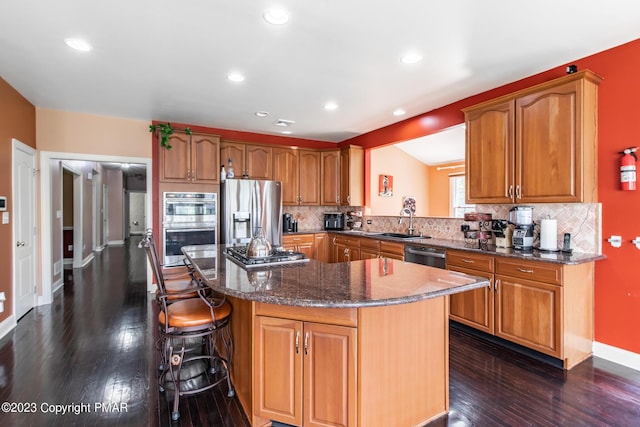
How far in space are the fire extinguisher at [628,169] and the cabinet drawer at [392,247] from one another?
2109mm

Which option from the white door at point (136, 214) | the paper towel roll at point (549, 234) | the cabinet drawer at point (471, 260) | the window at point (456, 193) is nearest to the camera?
the paper towel roll at point (549, 234)

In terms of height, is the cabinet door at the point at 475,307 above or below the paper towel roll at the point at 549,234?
below

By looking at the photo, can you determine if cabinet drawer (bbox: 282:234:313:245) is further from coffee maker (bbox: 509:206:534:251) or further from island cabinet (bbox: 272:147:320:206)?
Result: coffee maker (bbox: 509:206:534:251)

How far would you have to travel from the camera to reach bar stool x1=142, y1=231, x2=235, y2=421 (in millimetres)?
1984

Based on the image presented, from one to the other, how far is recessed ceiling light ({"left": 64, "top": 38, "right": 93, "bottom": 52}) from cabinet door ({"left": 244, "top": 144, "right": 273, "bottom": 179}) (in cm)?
279

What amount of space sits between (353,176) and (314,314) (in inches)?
164

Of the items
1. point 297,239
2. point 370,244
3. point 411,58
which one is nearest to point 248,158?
point 297,239

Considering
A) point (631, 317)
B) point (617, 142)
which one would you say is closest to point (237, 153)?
point (617, 142)

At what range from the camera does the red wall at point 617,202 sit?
99.7 inches

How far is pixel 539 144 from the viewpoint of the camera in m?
2.85

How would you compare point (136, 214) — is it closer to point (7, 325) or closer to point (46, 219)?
point (46, 219)

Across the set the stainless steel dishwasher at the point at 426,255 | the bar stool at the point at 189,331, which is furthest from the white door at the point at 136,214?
the stainless steel dishwasher at the point at 426,255

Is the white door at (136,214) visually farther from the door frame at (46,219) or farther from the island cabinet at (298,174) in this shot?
the island cabinet at (298,174)

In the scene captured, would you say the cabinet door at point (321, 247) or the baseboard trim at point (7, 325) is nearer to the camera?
the baseboard trim at point (7, 325)
